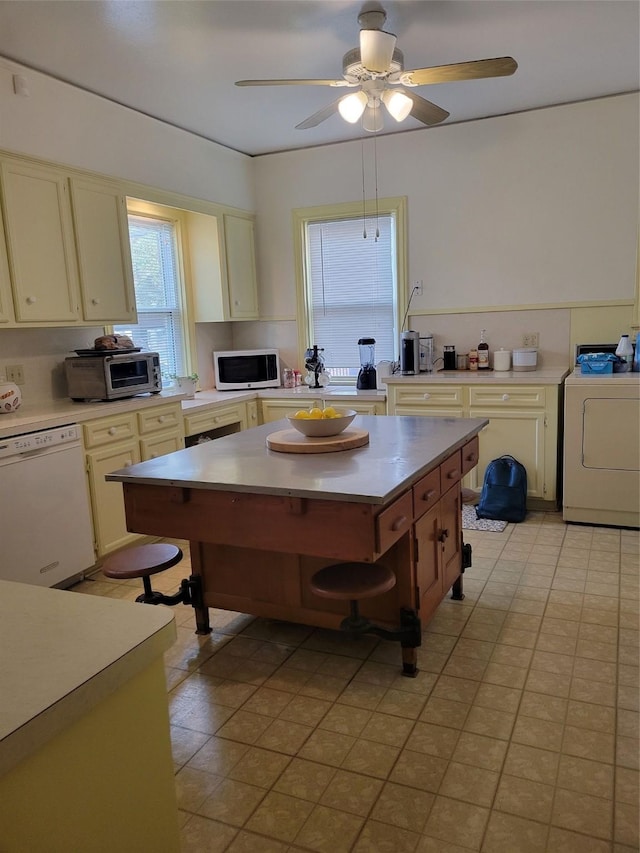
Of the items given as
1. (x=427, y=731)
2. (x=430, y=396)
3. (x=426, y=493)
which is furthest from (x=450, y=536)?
(x=430, y=396)

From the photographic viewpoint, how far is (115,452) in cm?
364

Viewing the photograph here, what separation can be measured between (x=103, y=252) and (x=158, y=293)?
1055 millimetres

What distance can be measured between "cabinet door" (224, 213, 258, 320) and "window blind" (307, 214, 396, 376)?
0.51 metres

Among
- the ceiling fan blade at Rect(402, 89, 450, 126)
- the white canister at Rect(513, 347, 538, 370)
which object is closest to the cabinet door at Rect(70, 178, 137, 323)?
the ceiling fan blade at Rect(402, 89, 450, 126)

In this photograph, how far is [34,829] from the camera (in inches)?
31.6

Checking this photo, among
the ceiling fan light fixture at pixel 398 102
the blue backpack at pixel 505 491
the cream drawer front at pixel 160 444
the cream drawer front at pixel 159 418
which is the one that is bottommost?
the blue backpack at pixel 505 491

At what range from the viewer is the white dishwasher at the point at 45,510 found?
2953 millimetres

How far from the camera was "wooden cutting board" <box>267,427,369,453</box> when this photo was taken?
2449mm

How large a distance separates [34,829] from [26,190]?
3.32m

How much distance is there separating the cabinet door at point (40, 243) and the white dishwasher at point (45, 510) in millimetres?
737

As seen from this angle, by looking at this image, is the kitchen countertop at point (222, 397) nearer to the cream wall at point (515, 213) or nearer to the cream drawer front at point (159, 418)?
the cream drawer front at point (159, 418)

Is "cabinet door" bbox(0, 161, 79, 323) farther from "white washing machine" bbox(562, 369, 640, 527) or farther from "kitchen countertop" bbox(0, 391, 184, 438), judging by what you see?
"white washing machine" bbox(562, 369, 640, 527)

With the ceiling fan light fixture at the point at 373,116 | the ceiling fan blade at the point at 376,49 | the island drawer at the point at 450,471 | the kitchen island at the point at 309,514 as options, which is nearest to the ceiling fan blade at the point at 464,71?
the ceiling fan blade at the point at 376,49

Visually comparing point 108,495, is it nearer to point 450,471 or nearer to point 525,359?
point 450,471
